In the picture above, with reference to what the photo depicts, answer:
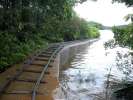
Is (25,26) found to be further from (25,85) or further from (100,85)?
(25,85)

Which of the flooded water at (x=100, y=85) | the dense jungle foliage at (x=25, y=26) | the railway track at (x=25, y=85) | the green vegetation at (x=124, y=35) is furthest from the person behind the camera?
the dense jungle foliage at (x=25, y=26)

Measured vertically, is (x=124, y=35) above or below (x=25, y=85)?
above

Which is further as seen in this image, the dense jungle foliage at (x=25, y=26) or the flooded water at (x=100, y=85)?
the dense jungle foliage at (x=25, y=26)

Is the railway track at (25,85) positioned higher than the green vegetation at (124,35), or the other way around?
the green vegetation at (124,35)

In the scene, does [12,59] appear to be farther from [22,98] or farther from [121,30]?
[22,98]

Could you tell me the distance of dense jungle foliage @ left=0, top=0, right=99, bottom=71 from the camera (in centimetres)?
1611

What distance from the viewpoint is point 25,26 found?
24234 millimetres

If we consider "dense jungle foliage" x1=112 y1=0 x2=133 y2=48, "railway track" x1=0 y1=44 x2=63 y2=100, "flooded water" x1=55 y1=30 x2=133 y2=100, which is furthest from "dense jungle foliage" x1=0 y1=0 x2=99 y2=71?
"dense jungle foliage" x1=112 y1=0 x2=133 y2=48

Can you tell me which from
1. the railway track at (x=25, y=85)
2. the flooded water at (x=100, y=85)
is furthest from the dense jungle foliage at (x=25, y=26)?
the flooded water at (x=100, y=85)

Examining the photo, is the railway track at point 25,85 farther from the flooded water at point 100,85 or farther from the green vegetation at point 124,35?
the green vegetation at point 124,35

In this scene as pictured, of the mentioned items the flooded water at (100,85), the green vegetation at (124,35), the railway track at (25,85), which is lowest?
the flooded water at (100,85)

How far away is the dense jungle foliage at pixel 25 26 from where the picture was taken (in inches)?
634

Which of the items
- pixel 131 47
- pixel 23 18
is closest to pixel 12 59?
pixel 131 47

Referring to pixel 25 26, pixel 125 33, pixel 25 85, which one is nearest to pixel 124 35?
pixel 125 33
